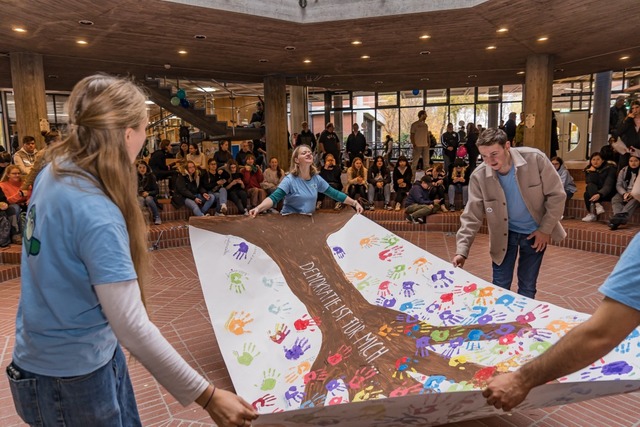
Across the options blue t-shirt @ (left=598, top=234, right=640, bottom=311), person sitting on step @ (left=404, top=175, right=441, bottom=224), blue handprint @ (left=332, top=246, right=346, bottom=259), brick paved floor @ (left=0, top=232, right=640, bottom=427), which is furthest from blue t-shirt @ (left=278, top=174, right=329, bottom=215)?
person sitting on step @ (left=404, top=175, right=441, bottom=224)

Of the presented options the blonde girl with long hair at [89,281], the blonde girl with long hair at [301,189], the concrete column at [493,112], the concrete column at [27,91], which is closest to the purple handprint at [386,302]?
the blonde girl with long hair at [301,189]

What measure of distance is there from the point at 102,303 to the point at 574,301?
527 centimetres

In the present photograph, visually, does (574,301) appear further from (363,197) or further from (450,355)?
(363,197)

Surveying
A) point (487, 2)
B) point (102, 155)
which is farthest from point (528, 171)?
point (487, 2)

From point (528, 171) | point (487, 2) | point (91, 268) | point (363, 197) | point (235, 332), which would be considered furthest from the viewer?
point (363, 197)

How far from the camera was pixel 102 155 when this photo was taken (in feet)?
4.39

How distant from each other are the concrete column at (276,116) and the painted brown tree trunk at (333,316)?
1025cm

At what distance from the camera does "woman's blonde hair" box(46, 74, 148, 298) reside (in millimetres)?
1331

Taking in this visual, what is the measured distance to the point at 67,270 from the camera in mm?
1285

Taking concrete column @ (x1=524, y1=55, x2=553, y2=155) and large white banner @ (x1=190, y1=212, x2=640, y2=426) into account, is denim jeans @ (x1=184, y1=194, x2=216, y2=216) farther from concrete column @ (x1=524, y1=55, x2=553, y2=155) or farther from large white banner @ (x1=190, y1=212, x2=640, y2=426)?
concrete column @ (x1=524, y1=55, x2=553, y2=155)

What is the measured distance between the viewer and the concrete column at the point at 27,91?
34.7ft

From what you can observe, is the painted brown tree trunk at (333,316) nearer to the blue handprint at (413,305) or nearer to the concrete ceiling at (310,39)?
the blue handprint at (413,305)

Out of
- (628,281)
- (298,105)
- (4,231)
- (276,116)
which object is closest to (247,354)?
(628,281)

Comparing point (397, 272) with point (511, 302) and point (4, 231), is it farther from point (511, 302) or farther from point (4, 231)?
point (4, 231)
